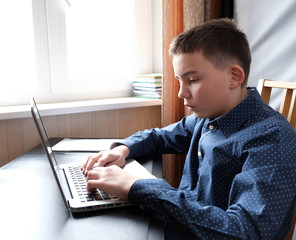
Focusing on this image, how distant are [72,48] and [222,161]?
1.27m

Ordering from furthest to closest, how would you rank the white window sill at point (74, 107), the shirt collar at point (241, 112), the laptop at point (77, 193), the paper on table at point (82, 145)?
the white window sill at point (74, 107) < the paper on table at point (82, 145) < the shirt collar at point (241, 112) < the laptop at point (77, 193)

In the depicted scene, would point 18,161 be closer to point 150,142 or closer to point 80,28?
point 150,142

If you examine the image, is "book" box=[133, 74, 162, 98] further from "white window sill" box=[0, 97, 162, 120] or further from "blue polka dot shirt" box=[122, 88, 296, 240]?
"blue polka dot shirt" box=[122, 88, 296, 240]

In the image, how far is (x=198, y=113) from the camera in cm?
102

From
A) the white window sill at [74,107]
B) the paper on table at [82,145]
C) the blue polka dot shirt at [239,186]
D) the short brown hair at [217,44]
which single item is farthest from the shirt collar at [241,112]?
the white window sill at [74,107]

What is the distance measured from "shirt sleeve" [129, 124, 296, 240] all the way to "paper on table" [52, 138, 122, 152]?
60 cm

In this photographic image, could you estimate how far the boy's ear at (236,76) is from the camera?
0.96 metres

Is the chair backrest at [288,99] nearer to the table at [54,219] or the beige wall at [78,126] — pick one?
the table at [54,219]

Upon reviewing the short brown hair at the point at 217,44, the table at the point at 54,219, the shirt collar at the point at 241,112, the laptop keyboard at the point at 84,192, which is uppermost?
the short brown hair at the point at 217,44

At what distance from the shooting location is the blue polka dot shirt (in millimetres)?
711

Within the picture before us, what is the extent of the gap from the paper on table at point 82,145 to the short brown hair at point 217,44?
57cm

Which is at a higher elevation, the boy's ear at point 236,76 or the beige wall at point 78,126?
the boy's ear at point 236,76

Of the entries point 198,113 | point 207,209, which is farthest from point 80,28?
point 207,209

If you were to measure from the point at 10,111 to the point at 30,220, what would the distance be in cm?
89
